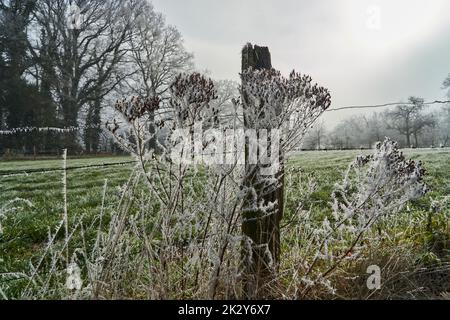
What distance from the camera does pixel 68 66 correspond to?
1470 cm

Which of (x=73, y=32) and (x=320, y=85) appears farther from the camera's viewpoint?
(x=73, y=32)

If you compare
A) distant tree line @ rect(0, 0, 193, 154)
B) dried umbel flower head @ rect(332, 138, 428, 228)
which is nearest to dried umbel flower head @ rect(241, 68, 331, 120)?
dried umbel flower head @ rect(332, 138, 428, 228)

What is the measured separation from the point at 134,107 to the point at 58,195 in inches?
248

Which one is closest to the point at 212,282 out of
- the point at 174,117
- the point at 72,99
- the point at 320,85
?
the point at 174,117

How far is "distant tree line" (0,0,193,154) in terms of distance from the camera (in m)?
12.0

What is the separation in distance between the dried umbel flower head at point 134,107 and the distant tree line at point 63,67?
8.71 m

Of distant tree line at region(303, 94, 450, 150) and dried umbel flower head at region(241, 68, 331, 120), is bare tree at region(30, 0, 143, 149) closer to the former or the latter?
distant tree line at region(303, 94, 450, 150)

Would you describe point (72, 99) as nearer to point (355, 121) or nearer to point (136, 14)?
point (136, 14)

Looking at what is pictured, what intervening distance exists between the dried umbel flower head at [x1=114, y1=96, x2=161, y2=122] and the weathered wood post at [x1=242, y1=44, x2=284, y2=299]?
0.67m

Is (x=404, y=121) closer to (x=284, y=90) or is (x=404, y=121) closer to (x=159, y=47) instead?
(x=159, y=47)

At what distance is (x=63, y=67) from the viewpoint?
14.4 metres

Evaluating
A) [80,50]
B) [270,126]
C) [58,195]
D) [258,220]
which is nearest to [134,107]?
[270,126]

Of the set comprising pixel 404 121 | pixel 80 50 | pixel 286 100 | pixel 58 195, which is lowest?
pixel 58 195
